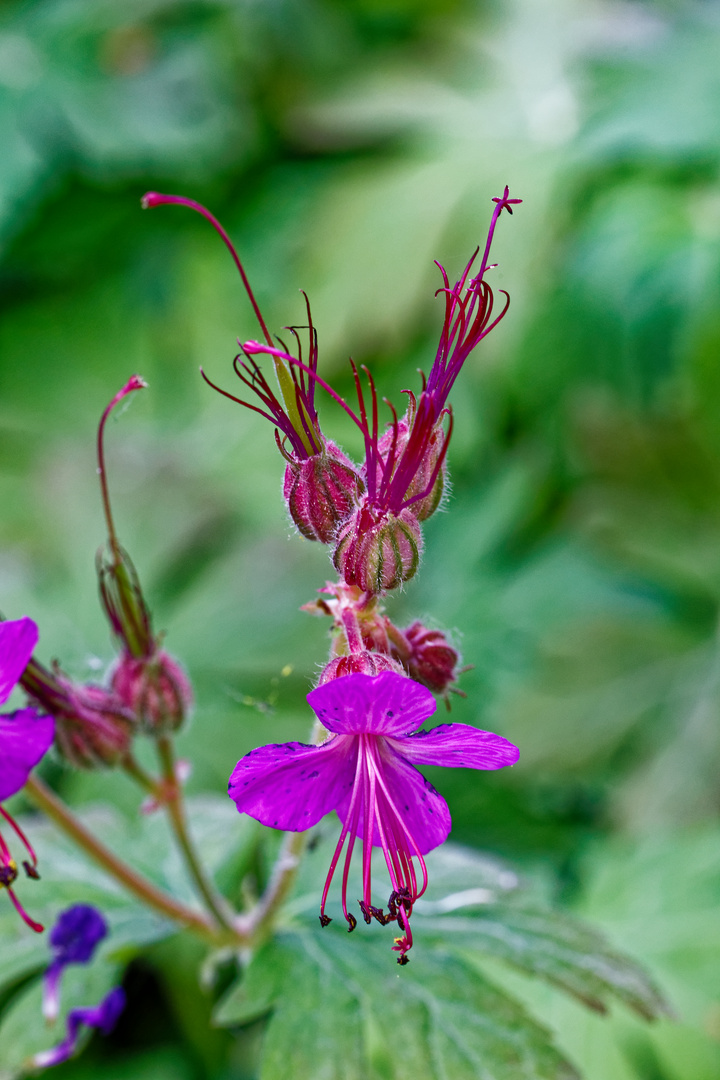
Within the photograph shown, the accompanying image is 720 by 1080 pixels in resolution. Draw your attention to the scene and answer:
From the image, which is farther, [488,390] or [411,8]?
[411,8]

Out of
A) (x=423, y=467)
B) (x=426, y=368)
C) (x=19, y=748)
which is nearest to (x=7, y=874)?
(x=19, y=748)

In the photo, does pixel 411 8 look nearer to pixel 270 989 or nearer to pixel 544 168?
pixel 544 168

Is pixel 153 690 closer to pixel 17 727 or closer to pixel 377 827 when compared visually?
pixel 17 727

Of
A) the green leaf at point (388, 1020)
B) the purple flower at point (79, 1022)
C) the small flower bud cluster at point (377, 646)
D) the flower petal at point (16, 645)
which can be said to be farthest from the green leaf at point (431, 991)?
the flower petal at point (16, 645)

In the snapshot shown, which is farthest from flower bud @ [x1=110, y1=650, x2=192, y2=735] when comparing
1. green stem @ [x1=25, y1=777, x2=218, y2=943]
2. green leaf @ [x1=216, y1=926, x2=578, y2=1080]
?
green leaf @ [x1=216, y1=926, x2=578, y2=1080]

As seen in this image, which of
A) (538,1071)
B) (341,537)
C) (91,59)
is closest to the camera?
(341,537)

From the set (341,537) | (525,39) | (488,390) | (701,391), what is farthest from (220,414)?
(341,537)

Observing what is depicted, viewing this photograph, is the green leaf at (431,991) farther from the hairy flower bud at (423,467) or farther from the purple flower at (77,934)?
the hairy flower bud at (423,467)
